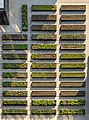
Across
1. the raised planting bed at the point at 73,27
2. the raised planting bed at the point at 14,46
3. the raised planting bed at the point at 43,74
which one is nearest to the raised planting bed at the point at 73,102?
the raised planting bed at the point at 43,74

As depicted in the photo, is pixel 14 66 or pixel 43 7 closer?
pixel 43 7

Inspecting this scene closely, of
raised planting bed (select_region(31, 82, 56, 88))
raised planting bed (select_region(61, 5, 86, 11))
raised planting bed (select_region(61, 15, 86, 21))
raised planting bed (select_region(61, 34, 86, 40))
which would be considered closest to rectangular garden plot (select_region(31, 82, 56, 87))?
raised planting bed (select_region(31, 82, 56, 88))

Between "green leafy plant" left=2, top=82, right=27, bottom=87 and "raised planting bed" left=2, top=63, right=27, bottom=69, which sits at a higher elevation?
"raised planting bed" left=2, top=63, right=27, bottom=69

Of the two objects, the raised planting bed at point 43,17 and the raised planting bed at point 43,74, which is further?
the raised planting bed at point 43,74

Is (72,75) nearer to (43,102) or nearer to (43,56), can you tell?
(43,56)

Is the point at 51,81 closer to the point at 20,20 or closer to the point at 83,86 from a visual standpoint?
the point at 83,86

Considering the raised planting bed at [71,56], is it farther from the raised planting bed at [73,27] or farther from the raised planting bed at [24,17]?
the raised planting bed at [24,17]

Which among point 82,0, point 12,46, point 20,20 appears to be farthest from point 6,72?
point 82,0

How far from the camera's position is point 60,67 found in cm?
2347

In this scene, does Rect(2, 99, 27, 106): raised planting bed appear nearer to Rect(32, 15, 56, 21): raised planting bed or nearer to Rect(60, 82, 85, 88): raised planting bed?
Rect(60, 82, 85, 88): raised planting bed

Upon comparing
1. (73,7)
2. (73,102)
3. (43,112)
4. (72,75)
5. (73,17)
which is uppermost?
(73,7)

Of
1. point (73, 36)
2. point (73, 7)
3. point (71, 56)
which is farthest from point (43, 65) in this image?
point (73, 7)

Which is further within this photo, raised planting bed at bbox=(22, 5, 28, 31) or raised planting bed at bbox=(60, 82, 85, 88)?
raised planting bed at bbox=(60, 82, 85, 88)

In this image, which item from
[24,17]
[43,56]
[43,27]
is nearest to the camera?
[24,17]
